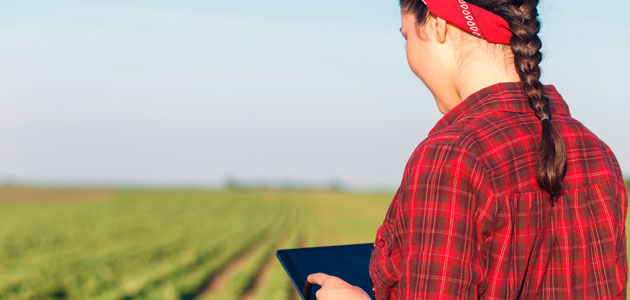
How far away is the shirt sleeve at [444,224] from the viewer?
1080 mm

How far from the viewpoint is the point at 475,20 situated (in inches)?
47.9

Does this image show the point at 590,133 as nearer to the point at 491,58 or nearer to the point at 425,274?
the point at 491,58

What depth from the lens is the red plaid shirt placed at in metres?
1.09

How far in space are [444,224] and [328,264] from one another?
0.52 metres

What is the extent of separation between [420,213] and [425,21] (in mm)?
449

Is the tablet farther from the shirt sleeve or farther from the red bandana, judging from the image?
the red bandana

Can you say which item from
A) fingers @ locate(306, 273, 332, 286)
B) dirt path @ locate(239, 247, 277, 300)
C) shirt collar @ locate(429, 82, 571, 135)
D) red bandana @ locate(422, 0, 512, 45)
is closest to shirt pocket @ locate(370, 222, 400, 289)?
fingers @ locate(306, 273, 332, 286)

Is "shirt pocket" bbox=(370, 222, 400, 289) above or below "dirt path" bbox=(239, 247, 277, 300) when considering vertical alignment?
above

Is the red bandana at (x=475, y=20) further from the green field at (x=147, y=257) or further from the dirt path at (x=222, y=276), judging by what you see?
the dirt path at (x=222, y=276)

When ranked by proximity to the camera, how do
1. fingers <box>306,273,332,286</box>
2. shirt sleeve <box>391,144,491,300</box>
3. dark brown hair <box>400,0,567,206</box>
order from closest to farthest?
1. shirt sleeve <box>391,144,491,300</box>
2. dark brown hair <box>400,0,567,206</box>
3. fingers <box>306,273,332,286</box>

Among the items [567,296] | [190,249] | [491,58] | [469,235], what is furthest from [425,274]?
[190,249]

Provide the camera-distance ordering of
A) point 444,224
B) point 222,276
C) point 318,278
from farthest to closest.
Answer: point 222,276
point 318,278
point 444,224

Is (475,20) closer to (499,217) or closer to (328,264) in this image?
(499,217)

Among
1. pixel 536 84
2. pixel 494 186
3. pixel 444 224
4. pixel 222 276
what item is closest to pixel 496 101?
pixel 536 84
